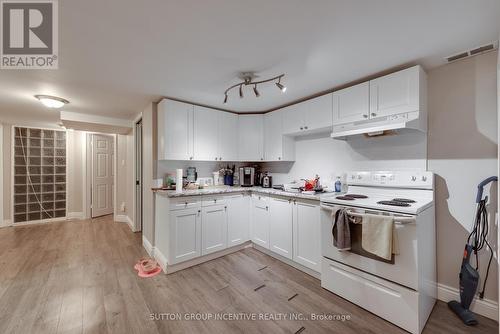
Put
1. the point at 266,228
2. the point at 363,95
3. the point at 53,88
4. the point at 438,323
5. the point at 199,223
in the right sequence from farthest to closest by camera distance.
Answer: the point at 266,228
the point at 199,223
the point at 53,88
the point at 363,95
the point at 438,323

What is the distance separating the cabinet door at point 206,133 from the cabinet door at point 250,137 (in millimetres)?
458

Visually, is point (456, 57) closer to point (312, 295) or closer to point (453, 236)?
point (453, 236)

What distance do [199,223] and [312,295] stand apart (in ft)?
5.11

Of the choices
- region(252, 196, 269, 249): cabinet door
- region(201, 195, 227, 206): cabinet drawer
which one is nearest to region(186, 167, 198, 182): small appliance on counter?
region(201, 195, 227, 206): cabinet drawer

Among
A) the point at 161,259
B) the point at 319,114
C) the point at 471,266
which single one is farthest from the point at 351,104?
the point at 161,259

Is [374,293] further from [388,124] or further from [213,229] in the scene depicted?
[213,229]

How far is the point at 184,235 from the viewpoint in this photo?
266cm

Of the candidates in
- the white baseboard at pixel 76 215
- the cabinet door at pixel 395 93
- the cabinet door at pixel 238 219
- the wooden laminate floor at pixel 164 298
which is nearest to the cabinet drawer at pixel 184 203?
the cabinet door at pixel 238 219

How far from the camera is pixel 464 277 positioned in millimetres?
1777

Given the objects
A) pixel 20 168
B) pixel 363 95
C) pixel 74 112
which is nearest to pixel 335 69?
pixel 363 95

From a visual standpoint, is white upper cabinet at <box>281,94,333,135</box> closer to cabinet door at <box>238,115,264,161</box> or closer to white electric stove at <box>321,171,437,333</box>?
cabinet door at <box>238,115,264,161</box>

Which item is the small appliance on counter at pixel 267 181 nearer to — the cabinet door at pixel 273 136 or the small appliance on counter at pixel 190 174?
the cabinet door at pixel 273 136

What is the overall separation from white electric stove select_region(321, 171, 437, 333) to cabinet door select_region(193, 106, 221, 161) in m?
1.86

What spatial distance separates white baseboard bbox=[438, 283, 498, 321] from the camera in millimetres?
1775
